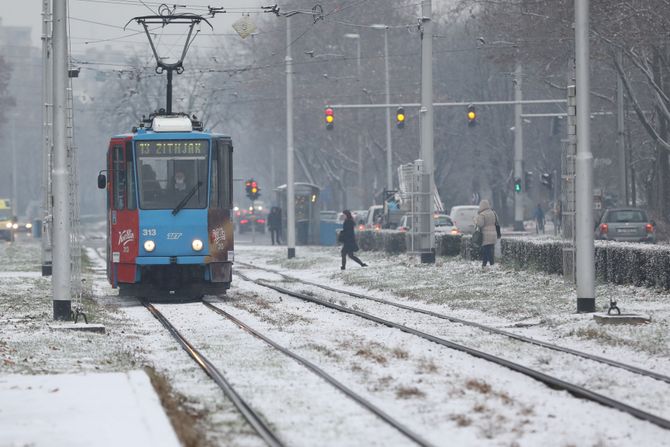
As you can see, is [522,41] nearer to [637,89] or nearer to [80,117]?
[637,89]

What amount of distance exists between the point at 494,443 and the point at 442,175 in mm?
74201

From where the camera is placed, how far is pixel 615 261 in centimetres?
2611

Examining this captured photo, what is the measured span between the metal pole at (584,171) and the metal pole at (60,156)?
707 centimetres

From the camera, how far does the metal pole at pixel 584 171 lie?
2047cm

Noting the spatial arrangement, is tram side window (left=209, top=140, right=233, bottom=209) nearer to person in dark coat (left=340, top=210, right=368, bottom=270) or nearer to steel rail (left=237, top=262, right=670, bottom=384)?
steel rail (left=237, top=262, right=670, bottom=384)

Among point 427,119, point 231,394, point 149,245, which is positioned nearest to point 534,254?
point 427,119

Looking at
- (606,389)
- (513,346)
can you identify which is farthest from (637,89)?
(606,389)

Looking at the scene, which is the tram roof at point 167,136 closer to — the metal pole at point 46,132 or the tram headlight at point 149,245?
the tram headlight at point 149,245

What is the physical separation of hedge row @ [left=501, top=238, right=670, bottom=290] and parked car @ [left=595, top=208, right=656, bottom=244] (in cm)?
1333

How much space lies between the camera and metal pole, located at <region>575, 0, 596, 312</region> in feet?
67.2

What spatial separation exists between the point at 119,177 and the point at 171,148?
1072mm

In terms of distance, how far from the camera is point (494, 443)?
10.0m

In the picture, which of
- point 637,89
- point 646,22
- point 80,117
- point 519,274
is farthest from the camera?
point 80,117

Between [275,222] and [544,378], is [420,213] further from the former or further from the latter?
[275,222]
